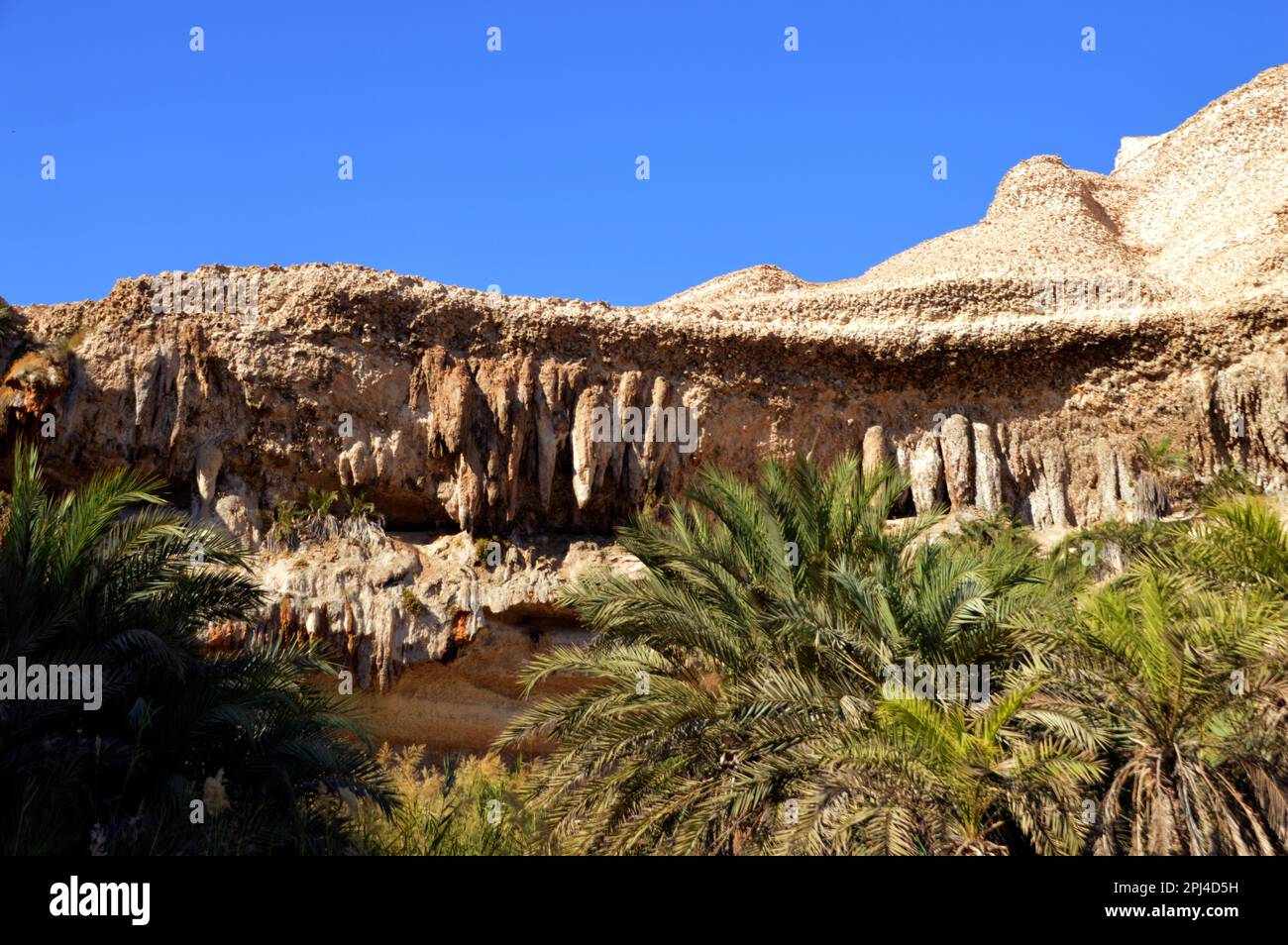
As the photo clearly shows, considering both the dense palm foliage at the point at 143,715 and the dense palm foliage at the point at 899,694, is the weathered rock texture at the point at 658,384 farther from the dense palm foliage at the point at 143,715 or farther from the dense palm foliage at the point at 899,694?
the dense palm foliage at the point at 143,715

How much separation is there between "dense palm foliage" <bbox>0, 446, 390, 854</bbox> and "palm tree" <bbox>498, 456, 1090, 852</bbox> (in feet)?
6.74

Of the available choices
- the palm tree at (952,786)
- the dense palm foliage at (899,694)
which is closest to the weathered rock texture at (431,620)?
the dense palm foliage at (899,694)

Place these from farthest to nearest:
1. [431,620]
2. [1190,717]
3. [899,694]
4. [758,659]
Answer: [431,620], [758,659], [899,694], [1190,717]

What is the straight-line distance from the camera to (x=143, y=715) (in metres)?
9.86

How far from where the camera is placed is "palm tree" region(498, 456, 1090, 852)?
1117 cm

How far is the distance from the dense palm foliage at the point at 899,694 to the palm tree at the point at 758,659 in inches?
0.9

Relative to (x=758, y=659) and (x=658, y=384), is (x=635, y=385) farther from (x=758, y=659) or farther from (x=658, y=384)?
(x=758, y=659)

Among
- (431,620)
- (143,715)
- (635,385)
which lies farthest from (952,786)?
(635,385)

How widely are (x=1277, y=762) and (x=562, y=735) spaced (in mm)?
5857

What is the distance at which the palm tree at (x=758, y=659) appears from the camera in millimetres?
11172

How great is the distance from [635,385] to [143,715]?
42.7 ft
